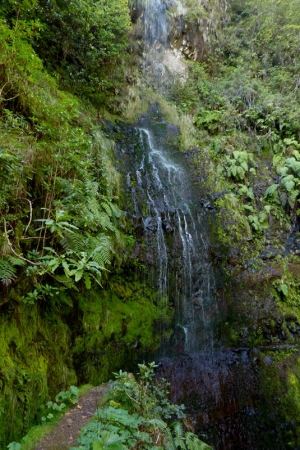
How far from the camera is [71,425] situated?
291 centimetres

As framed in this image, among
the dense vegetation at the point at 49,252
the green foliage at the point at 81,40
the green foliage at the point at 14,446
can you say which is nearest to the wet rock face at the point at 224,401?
the dense vegetation at the point at 49,252

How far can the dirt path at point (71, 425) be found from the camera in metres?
2.64

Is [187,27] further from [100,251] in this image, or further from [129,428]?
[129,428]

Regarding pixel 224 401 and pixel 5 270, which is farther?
pixel 224 401

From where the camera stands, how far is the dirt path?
8.68 feet

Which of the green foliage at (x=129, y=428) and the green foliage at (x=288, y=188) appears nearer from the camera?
the green foliage at (x=129, y=428)

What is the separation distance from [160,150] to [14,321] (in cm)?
751

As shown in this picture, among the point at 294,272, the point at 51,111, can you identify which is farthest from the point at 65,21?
the point at 294,272

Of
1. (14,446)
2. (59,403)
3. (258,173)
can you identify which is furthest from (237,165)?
(14,446)

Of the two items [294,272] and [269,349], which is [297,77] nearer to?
[294,272]

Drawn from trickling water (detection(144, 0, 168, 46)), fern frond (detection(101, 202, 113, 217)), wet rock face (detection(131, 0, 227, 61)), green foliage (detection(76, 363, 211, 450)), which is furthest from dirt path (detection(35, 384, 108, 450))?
wet rock face (detection(131, 0, 227, 61))

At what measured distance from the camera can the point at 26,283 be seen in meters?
3.43

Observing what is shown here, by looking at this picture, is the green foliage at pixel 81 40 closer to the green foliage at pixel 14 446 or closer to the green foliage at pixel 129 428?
the green foliage at pixel 129 428

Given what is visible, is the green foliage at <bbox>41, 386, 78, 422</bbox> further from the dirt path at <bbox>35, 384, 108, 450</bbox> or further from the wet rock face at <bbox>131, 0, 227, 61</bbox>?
the wet rock face at <bbox>131, 0, 227, 61</bbox>
